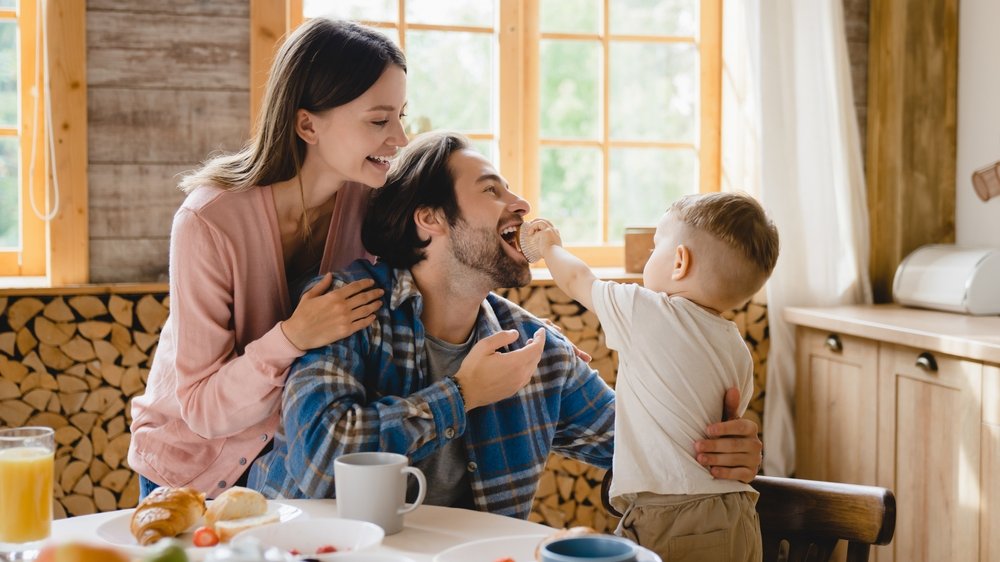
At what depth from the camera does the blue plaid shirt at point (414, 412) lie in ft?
5.03


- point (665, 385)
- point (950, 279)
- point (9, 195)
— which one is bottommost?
point (665, 385)

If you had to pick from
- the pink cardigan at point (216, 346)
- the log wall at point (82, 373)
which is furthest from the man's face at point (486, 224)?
the log wall at point (82, 373)

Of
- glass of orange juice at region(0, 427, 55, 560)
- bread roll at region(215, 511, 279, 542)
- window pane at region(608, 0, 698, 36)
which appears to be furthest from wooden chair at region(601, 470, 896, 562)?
window pane at region(608, 0, 698, 36)

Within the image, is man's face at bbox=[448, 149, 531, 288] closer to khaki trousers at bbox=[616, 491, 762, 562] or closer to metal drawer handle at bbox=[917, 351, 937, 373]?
khaki trousers at bbox=[616, 491, 762, 562]

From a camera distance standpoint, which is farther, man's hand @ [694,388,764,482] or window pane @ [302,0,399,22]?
window pane @ [302,0,399,22]

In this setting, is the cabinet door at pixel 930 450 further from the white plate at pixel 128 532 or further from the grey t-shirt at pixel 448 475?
the white plate at pixel 128 532

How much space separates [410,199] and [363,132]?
7.1 inches

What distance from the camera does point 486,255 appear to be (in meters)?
1.87

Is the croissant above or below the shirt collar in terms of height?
below

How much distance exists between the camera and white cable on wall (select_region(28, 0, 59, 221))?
2.93 metres

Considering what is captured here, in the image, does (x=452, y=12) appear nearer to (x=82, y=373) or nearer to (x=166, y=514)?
(x=82, y=373)

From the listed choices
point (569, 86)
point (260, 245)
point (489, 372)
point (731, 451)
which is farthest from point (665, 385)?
point (569, 86)

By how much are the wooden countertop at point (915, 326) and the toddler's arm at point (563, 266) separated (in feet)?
3.97

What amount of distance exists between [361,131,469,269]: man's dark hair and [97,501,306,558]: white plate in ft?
2.05
